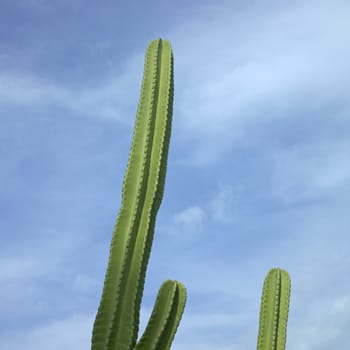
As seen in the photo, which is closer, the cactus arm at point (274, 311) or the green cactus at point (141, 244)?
the green cactus at point (141, 244)

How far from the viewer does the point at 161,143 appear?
5352 mm

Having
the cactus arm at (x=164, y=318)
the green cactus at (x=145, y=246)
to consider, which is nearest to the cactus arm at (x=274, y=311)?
the green cactus at (x=145, y=246)

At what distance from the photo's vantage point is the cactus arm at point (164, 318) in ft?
15.9

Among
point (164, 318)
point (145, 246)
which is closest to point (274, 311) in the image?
point (164, 318)

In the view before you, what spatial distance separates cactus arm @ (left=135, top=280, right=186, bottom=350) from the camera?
4.86 metres

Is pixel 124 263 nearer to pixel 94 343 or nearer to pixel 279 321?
pixel 94 343

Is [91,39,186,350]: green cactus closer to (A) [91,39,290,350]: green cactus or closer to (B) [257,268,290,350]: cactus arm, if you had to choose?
(A) [91,39,290,350]: green cactus

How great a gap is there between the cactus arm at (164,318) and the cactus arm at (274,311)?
1.16 m

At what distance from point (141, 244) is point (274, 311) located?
5.27 feet

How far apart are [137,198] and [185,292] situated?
0.82 meters

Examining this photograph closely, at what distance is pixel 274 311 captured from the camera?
595 cm

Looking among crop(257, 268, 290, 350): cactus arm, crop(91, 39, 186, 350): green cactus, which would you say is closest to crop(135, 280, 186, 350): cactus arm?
crop(91, 39, 186, 350): green cactus

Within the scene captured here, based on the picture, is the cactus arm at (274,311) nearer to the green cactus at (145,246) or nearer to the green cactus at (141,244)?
the green cactus at (145,246)

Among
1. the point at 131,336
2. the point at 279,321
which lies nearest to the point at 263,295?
the point at 279,321
